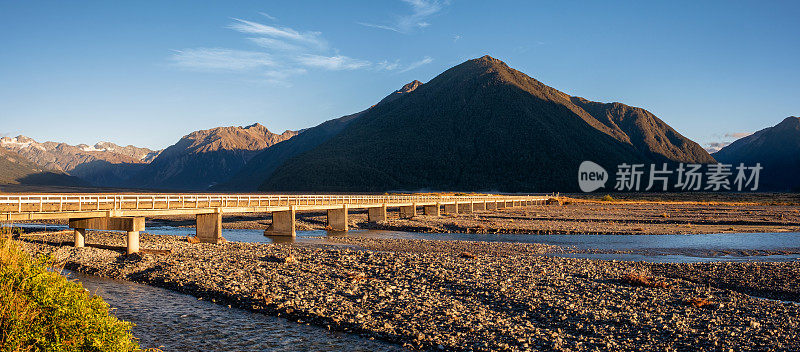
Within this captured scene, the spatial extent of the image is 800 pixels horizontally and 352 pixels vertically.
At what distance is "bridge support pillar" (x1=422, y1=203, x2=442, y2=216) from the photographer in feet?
240

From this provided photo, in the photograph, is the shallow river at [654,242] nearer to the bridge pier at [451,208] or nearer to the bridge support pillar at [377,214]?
the bridge support pillar at [377,214]

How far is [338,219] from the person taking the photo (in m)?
50.7

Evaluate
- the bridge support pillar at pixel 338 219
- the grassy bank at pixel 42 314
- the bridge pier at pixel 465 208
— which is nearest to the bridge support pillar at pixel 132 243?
the grassy bank at pixel 42 314

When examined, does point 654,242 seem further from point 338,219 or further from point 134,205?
point 134,205

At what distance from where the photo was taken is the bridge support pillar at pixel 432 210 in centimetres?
7317

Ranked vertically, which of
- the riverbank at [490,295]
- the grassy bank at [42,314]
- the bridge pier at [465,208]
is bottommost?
the bridge pier at [465,208]

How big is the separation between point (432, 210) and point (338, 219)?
2708cm

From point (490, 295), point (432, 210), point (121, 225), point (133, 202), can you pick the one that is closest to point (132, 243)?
point (121, 225)

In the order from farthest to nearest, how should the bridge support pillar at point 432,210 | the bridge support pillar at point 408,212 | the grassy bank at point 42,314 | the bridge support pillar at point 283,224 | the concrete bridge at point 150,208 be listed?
the bridge support pillar at point 432,210, the bridge support pillar at point 408,212, the bridge support pillar at point 283,224, the concrete bridge at point 150,208, the grassy bank at point 42,314

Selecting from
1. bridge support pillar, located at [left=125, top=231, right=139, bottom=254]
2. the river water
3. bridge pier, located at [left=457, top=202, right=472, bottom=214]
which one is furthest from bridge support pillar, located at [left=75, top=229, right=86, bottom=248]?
bridge pier, located at [left=457, top=202, right=472, bottom=214]

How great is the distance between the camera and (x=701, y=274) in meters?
23.7

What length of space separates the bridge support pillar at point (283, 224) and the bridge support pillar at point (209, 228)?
804 centimetres

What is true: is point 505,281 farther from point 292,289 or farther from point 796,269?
point 796,269

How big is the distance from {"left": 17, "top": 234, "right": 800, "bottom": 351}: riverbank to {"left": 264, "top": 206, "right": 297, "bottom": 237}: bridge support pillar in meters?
13.6
